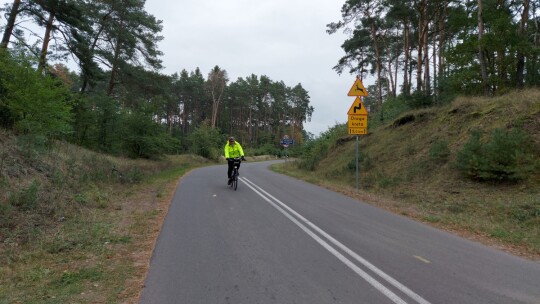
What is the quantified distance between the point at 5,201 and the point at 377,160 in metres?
16.0

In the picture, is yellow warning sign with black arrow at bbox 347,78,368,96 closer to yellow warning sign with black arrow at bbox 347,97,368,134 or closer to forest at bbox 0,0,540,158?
yellow warning sign with black arrow at bbox 347,97,368,134

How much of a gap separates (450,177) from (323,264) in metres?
9.84

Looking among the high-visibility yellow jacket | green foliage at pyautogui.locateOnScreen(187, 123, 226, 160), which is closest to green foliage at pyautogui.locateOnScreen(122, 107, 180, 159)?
green foliage at pyautogui.locateOnScreen(187, 123, 226, 160)

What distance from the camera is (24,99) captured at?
499 inches

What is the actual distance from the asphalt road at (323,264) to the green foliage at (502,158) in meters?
4.48

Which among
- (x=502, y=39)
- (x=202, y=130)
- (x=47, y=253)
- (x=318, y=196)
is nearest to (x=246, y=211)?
(x=318, y=196)

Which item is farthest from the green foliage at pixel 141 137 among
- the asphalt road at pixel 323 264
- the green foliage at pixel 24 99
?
the asphalt road at pixel 323 264

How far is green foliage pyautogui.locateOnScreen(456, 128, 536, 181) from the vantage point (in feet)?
36.1

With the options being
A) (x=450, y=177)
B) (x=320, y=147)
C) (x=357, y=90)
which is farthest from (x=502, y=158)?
(x=320, y=147)

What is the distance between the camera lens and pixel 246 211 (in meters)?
9.64

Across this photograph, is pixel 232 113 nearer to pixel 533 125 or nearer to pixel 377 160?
pixel 377 160

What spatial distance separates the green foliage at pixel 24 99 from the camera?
41.3 ft

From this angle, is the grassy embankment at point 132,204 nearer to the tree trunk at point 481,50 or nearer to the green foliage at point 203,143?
the tree trunk at point 481,50

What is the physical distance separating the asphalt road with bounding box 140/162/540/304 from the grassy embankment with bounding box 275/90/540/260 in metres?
1.36
